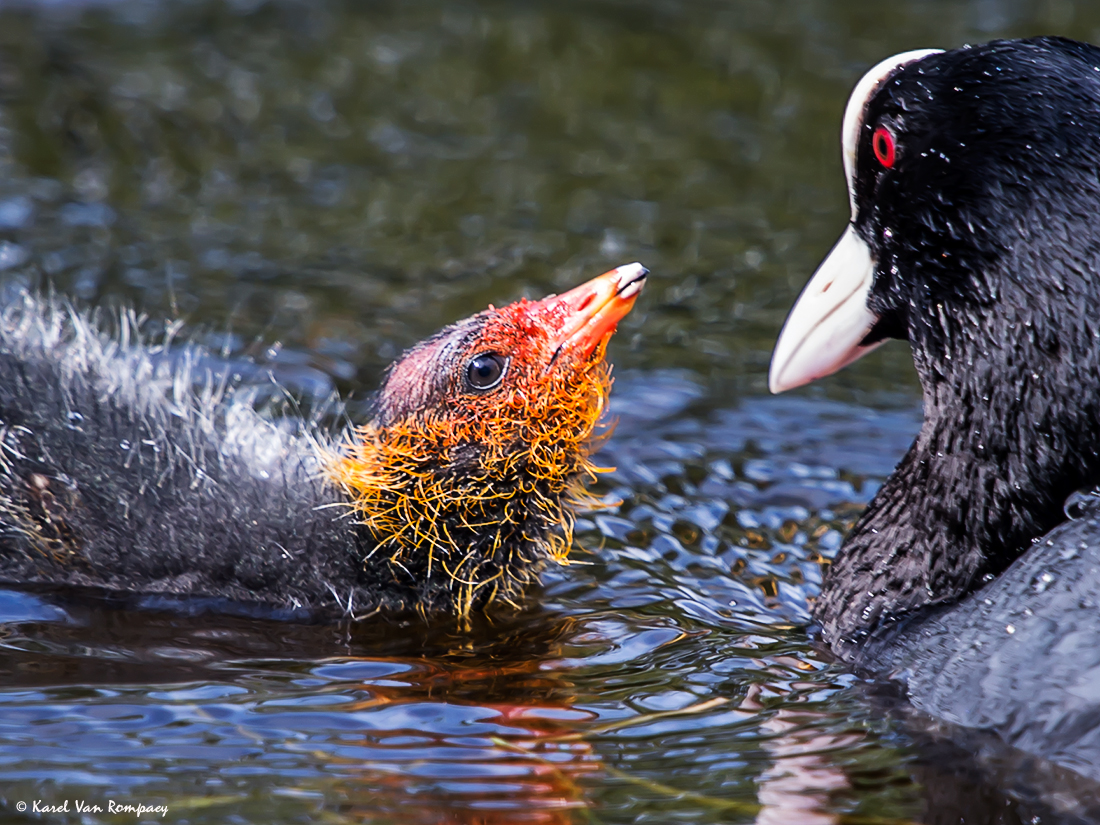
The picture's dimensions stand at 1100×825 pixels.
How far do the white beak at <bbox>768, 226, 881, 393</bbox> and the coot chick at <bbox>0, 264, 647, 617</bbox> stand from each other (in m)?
0.53

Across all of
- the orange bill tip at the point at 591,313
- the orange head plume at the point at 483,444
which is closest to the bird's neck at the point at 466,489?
the orange head plume at the point at 483,444

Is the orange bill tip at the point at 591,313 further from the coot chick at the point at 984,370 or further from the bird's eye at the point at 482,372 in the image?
the coot chick at the point at 984,370

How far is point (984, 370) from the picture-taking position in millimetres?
3926

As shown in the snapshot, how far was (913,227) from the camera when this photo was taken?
410cm

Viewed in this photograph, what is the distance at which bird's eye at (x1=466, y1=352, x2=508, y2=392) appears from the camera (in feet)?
14.2

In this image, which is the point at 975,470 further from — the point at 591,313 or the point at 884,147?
the point at 591,313

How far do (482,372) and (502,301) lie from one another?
6.87 feet

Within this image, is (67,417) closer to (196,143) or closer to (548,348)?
(548,348)

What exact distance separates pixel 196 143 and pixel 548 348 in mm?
4076

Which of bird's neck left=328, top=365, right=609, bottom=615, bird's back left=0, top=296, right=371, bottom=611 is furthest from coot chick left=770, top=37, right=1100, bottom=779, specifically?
bird's back left=0, top=296, right=371, bottom=611

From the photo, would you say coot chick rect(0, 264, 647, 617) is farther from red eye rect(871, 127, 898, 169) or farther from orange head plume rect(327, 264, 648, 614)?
red eye rect(871, 127, 898, 169)

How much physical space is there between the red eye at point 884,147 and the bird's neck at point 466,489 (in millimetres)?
997

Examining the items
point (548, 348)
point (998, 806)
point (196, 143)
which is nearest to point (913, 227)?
point (548, 348)

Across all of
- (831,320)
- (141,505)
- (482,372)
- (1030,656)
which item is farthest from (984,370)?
(141,505)
